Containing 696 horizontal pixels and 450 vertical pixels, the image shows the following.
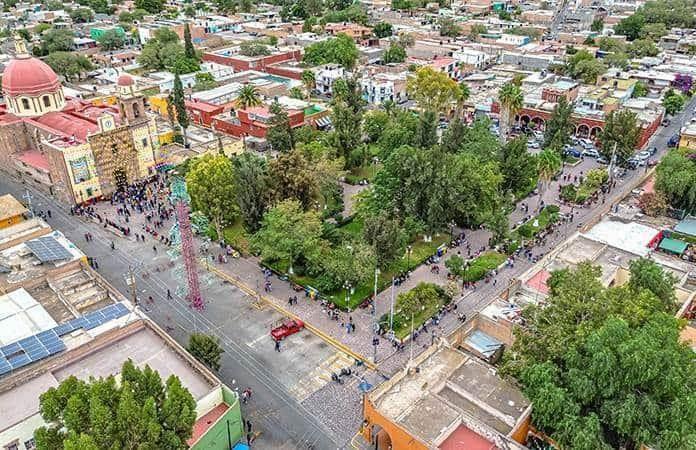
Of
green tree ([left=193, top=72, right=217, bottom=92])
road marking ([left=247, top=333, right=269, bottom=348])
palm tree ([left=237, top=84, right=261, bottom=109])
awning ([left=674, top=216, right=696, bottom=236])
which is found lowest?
road marking ([left=247, top=333, right=269, bottom=348])

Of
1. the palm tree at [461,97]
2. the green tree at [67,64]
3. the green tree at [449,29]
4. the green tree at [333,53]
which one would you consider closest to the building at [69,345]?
the palm tree at [461,97]

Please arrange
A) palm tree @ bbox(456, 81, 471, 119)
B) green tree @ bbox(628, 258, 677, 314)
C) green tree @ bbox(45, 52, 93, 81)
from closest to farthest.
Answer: green tree @ bbox(628, 258, 677, 314)
palm tree @ bbox(456, 81, 471, 119)
green tree @ bbox(45, 52, 93, 81)

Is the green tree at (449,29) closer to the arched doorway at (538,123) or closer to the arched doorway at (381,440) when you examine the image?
the arched doorway at (538,123)

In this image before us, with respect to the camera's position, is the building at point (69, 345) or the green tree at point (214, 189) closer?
the building at point (69, 345)

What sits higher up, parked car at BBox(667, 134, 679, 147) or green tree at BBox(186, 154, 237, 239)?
green tree at BBox(186, 154, 237, 239)

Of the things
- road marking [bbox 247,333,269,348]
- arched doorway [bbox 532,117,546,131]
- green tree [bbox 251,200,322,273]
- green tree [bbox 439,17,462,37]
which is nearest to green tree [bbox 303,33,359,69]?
green tree [bbox 439,17,462,37]

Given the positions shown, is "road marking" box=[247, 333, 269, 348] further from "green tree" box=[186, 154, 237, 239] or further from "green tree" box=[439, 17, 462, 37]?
"green tree" box=[439, 17, 462, 37]

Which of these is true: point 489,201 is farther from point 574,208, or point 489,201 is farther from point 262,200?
point 262,200
